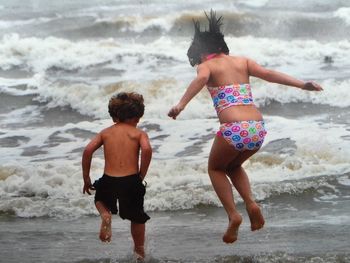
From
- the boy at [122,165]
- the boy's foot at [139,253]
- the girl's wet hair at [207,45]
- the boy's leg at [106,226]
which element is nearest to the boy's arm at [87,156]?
the boy at [122,165]

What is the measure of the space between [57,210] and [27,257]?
1.52 meters

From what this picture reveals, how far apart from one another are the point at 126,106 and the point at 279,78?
102cm

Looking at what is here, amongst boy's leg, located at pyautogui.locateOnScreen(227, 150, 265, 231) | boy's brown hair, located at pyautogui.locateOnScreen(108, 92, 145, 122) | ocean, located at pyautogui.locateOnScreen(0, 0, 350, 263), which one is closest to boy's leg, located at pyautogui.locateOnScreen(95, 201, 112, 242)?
ocean, located at pyautogui.locateOnScreen(0, 0, 350, 263)

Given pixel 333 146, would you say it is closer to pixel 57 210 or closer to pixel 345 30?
pixel 57 210

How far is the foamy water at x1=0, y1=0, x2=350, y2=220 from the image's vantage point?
285 inches

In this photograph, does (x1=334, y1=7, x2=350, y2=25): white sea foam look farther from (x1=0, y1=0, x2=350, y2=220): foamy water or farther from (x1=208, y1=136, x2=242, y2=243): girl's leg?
(x1=208, y1=136, x2=242, y2=243): girl's leg

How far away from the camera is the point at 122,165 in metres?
4.41

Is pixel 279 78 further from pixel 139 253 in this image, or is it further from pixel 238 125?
pixel 139 253

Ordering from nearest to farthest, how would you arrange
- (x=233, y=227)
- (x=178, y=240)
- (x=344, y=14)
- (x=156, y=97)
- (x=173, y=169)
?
(x=233, y=227), (x=178, y=240), (x=173, y=169), (x=156, y=97), (x=344, y=14)

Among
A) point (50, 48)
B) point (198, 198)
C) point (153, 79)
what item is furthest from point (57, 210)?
point (50, 48)

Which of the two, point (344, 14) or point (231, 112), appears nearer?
point (231, 112)

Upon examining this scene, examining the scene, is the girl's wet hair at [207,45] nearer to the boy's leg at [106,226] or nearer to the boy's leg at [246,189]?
the boy's leg at [246,189]

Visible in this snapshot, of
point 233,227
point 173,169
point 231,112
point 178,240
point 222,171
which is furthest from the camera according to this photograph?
point 173,169

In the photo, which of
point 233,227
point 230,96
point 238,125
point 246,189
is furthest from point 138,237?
point 230,96
